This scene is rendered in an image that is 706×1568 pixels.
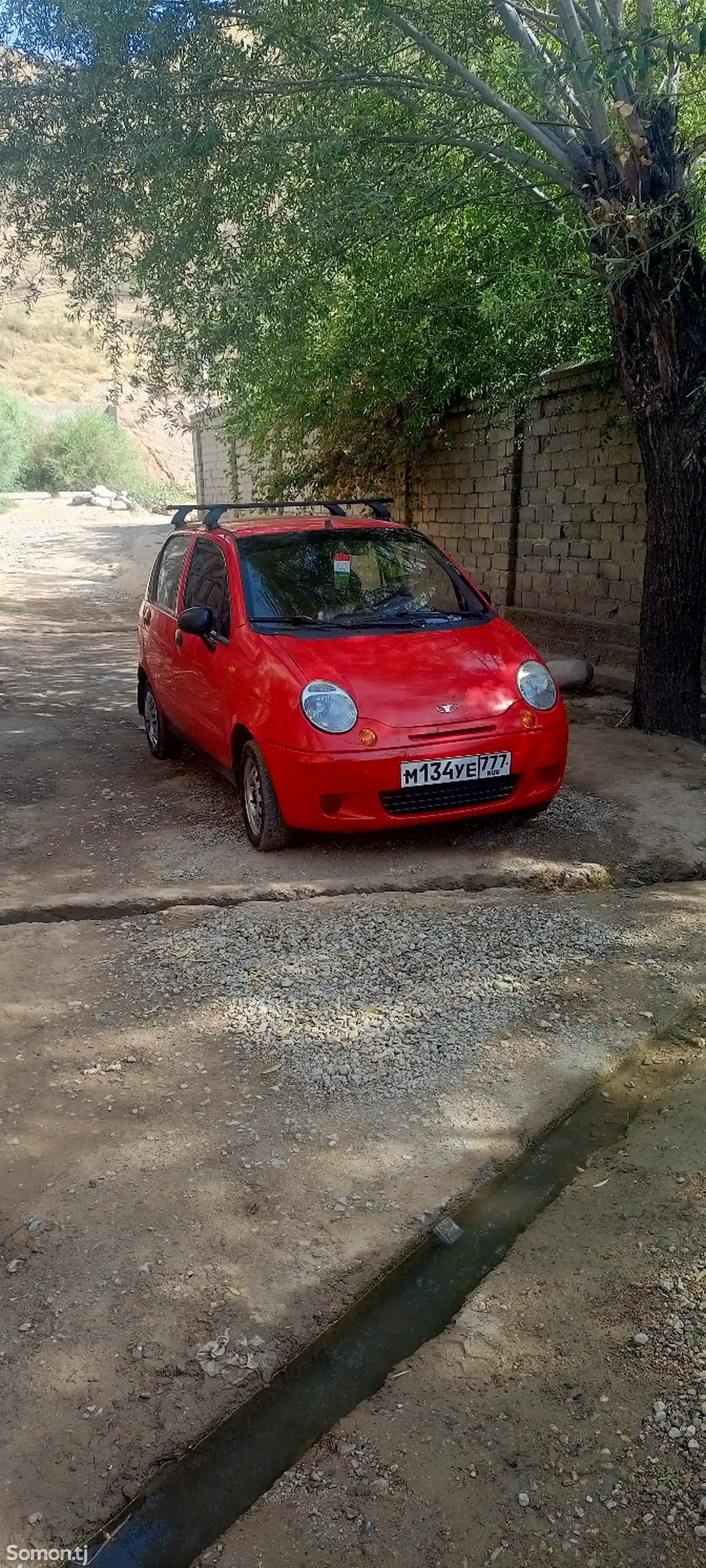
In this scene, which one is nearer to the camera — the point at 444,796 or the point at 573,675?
the point at 444,796

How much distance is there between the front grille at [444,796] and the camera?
4.89 metres

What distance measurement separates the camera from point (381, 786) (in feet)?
15.8

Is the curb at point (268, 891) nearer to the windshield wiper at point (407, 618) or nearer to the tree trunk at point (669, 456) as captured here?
the windshield wiper at point (407, 618)

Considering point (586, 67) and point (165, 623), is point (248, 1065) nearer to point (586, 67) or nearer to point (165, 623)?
point (165, 623)

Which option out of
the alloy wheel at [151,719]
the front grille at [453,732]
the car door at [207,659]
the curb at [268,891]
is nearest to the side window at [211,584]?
the car door at [207,659]

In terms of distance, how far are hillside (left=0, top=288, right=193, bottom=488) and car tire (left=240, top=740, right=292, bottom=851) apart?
5195cm

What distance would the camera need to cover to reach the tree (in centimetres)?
654

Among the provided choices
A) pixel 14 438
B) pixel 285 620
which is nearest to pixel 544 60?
pixel 285 620

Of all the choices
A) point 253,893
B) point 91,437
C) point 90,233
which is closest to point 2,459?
point 91,437

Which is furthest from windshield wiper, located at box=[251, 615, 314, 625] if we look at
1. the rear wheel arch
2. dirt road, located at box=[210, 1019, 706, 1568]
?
dirt road, located at box=[210, 1019, 706, 1568]

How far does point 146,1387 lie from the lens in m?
2.20

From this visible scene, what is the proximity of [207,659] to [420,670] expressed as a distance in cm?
138

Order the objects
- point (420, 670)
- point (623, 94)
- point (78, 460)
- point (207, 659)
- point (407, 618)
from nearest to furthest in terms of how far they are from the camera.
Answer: point (420, 670), point (407, 618), point (207, 659), point (623, 94), point (78, 460)

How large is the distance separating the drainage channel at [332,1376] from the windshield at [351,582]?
318 centimetres
